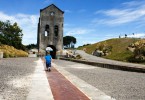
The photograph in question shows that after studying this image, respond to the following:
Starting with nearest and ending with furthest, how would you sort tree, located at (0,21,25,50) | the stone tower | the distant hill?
the distant hill → the stone tower → tree, located at (0,21,25,50)

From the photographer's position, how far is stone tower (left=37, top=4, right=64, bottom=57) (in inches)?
3127

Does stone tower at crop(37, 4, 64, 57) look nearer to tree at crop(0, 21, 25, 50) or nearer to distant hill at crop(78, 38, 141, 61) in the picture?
distant hill at crop(78, 38, 141, 61)

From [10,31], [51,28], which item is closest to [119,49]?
[51,28]

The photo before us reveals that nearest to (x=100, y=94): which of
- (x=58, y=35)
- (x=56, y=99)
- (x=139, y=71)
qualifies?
(x=56, y=99)

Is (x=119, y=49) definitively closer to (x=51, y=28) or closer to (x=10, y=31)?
(x=51, y=28)

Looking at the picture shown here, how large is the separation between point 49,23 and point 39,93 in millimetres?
70143

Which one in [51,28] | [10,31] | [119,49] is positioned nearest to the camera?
[51,28]

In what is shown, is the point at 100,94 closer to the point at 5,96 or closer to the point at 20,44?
the point at 5,96

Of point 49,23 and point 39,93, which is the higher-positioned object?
point 49,23

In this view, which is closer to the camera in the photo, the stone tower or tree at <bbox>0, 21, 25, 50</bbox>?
the stone tower

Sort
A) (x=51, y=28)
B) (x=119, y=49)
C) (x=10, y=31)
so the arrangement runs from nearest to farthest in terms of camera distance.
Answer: (x=51, y=28) < (x=119, y=49) < (x=10, y=31)

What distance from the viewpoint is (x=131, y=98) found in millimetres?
9680

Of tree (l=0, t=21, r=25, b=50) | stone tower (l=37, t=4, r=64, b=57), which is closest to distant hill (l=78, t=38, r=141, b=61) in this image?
stone tower (l=37, t=4, r=64, b=57)

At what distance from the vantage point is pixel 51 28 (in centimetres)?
7944
